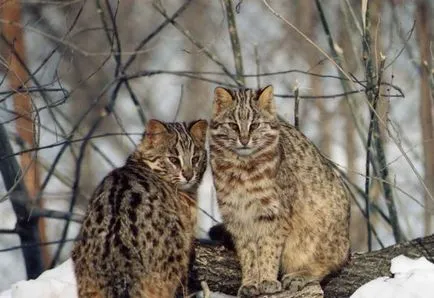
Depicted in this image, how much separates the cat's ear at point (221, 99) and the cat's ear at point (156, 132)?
384 millimetres

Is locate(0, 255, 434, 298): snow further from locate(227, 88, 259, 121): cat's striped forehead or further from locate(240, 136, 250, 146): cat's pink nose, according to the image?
locate(227, 88, 259, 121): cat's striped forehead

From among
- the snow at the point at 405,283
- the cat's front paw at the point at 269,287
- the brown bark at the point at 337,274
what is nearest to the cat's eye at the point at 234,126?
the brown bark at the point at 337,274

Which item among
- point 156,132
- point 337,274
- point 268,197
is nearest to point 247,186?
point 268,197

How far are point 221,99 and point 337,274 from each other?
5.02 ft

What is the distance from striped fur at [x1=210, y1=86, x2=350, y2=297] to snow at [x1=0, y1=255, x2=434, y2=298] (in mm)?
490

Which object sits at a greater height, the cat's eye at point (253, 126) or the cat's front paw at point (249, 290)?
the cat's eye at point (253, 126)

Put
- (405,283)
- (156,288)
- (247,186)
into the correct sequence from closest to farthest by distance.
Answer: (156,288) < (405,283) < (247,186)

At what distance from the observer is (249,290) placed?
695cm

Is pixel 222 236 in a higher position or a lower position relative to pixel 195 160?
lower

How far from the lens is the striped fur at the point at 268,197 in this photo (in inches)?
274

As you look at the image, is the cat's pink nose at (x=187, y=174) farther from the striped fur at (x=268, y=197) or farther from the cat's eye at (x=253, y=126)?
the cat's eye at (x=253, y=126)

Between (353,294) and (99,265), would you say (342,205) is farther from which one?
(99,265)

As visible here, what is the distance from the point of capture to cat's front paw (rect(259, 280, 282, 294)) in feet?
22.7

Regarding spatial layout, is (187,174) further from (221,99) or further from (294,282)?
(294,282)
